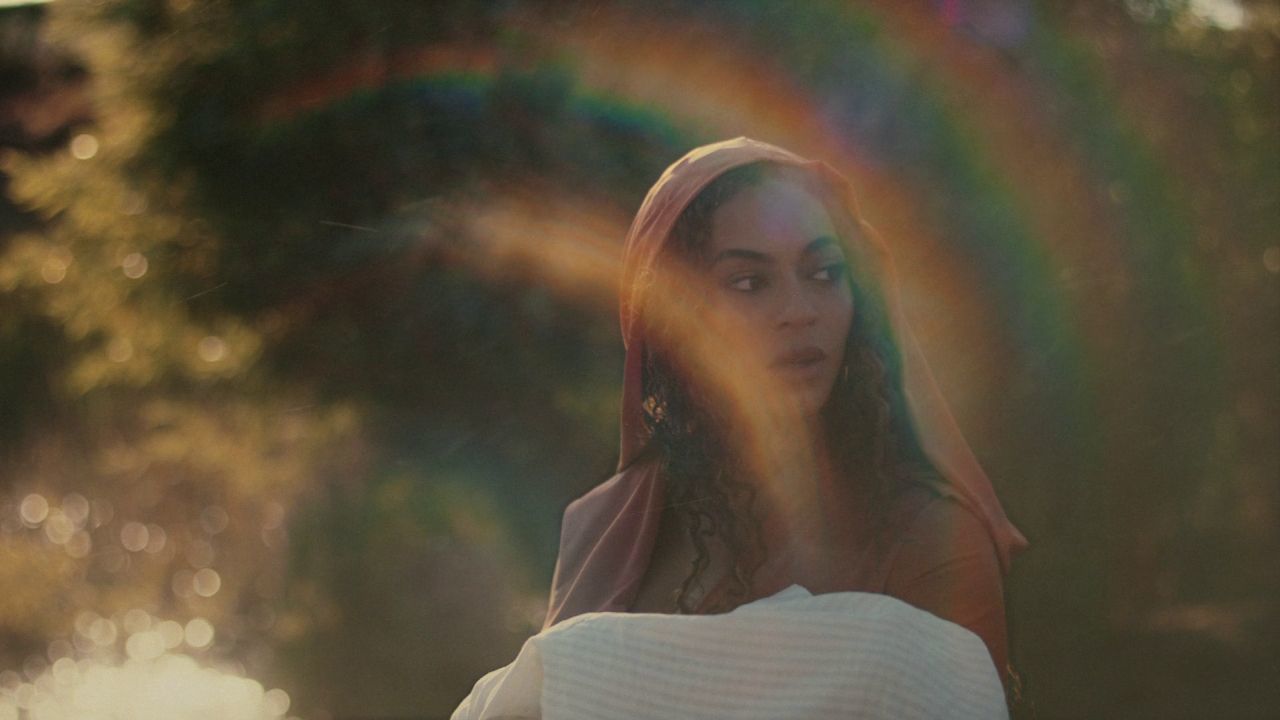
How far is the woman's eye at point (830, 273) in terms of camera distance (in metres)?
2.19

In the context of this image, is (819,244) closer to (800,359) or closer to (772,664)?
(800,359)

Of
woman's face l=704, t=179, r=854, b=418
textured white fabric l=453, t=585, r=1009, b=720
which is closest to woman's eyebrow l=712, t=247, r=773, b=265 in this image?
woman's face l=704, t=179, r=854, b=418

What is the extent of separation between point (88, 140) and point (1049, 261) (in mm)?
4250

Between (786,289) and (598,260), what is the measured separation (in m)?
3.37

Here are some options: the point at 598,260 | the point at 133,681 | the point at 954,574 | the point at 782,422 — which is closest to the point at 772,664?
the point at 954,574

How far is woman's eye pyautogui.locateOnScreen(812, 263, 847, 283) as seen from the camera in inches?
86.1

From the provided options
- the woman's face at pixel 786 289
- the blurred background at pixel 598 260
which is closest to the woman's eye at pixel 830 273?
the woman's face at pixel 786 289

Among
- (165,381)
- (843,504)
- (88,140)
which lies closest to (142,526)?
(165,381)

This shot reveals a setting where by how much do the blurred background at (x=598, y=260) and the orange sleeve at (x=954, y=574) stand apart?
341cm

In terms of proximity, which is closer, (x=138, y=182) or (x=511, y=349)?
(x=511, y=349)

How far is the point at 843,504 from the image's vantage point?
2188mm

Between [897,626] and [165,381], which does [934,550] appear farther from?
[165,381]

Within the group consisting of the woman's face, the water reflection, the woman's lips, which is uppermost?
the woman's face

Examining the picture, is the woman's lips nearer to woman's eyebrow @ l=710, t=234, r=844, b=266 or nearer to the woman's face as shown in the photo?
the woman's face
